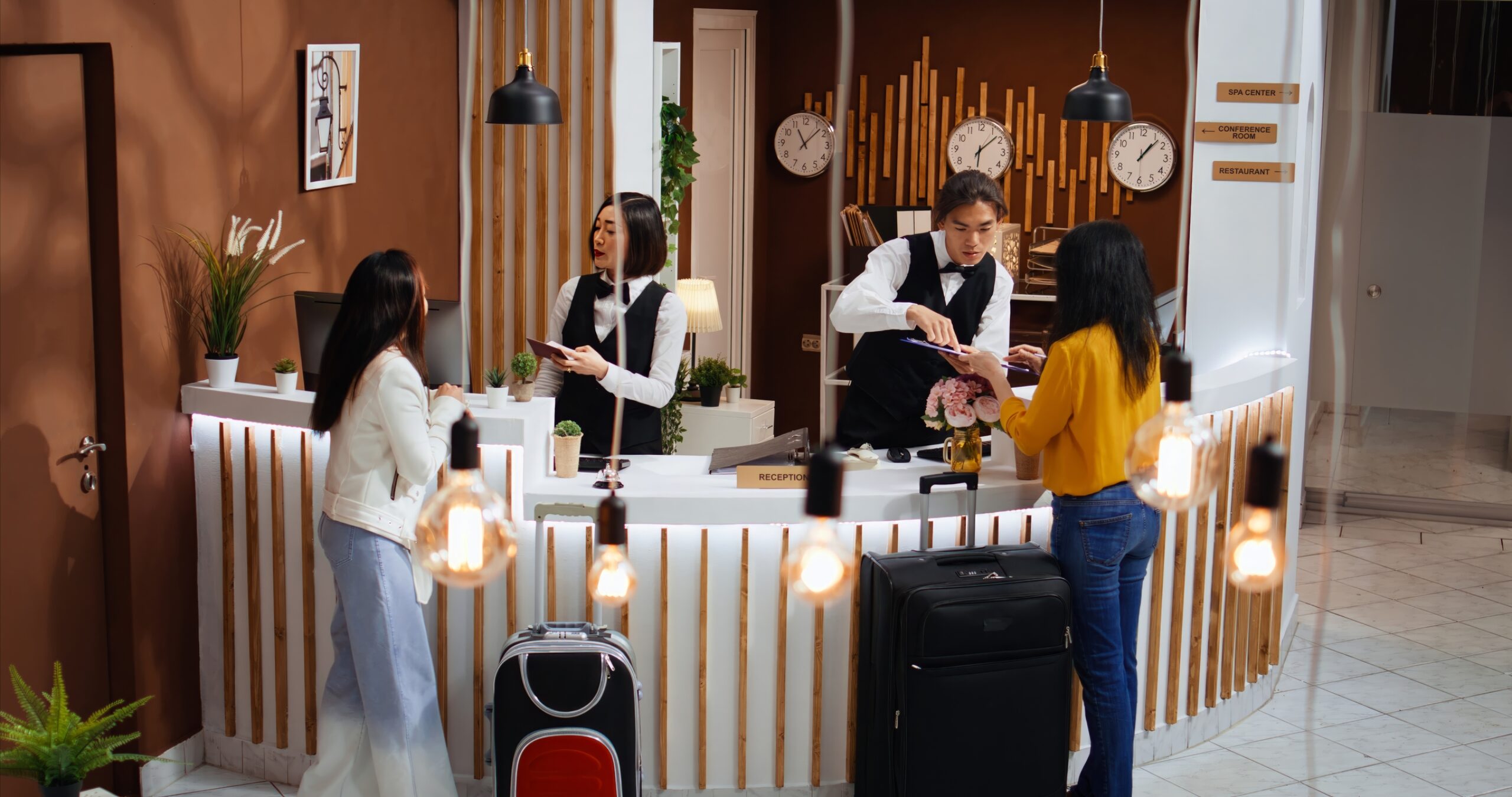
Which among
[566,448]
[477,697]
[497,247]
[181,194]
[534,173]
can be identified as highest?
[534,173]

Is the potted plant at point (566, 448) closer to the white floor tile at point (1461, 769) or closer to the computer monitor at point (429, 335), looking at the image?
the computer monitor at point (429, 335)

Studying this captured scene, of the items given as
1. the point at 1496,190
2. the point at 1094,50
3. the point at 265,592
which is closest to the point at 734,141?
the point at 1094,50

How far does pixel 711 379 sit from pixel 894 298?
221cm

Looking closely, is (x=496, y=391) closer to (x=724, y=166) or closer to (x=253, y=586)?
(x=253, y=586)

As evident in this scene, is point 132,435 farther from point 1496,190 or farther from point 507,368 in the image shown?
point 1496,190

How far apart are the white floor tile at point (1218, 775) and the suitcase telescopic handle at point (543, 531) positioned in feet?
6.05

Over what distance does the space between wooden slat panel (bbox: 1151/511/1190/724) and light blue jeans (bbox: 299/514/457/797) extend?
203cm

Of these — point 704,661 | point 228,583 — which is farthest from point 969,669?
point 228,583

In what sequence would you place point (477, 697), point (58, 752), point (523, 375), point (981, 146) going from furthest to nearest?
point (981, 146) → point (477, 697) → point (523, 375) → point (58, 752)

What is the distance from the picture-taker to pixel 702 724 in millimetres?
3760

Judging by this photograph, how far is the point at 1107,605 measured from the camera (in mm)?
3533

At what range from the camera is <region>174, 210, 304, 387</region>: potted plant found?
3863mm

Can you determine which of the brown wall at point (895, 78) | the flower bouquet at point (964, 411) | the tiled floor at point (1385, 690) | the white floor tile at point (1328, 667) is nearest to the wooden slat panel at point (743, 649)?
the flower bouquet at point (964, 411)

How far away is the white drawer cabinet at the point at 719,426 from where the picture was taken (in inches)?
249
